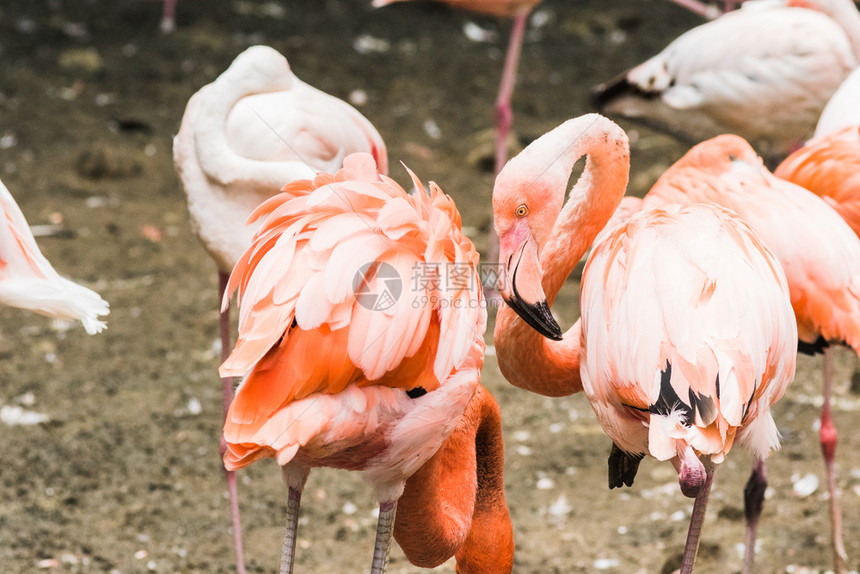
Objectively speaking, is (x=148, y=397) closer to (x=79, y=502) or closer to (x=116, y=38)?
(x=79, y=502)

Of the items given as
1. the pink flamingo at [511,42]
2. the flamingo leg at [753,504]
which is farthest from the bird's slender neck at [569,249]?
the pink flamingo at [511,42]

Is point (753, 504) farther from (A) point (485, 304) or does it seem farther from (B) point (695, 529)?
(A) point (485, 304)

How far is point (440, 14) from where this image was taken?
8.41m

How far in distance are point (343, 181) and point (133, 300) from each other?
9.13ft

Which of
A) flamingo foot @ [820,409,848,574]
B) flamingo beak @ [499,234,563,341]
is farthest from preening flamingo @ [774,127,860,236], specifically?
flamingo beak @ [499,234,563,341]

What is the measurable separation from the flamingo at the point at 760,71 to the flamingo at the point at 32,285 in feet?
10.0

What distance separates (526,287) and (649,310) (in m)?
0.28

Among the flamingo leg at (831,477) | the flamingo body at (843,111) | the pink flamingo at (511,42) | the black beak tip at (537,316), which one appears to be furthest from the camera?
the pink flamingo at (511,42)

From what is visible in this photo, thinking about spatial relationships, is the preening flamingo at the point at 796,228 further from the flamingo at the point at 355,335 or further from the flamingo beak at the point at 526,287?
the flamingo at the point at 355,335

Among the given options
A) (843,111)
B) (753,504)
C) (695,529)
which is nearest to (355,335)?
(695,529)

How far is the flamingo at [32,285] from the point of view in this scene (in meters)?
2.45

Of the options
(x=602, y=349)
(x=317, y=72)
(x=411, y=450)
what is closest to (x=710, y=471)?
(x=602, y=349)

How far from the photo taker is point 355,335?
2098mm

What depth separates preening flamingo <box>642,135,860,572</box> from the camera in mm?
2760
